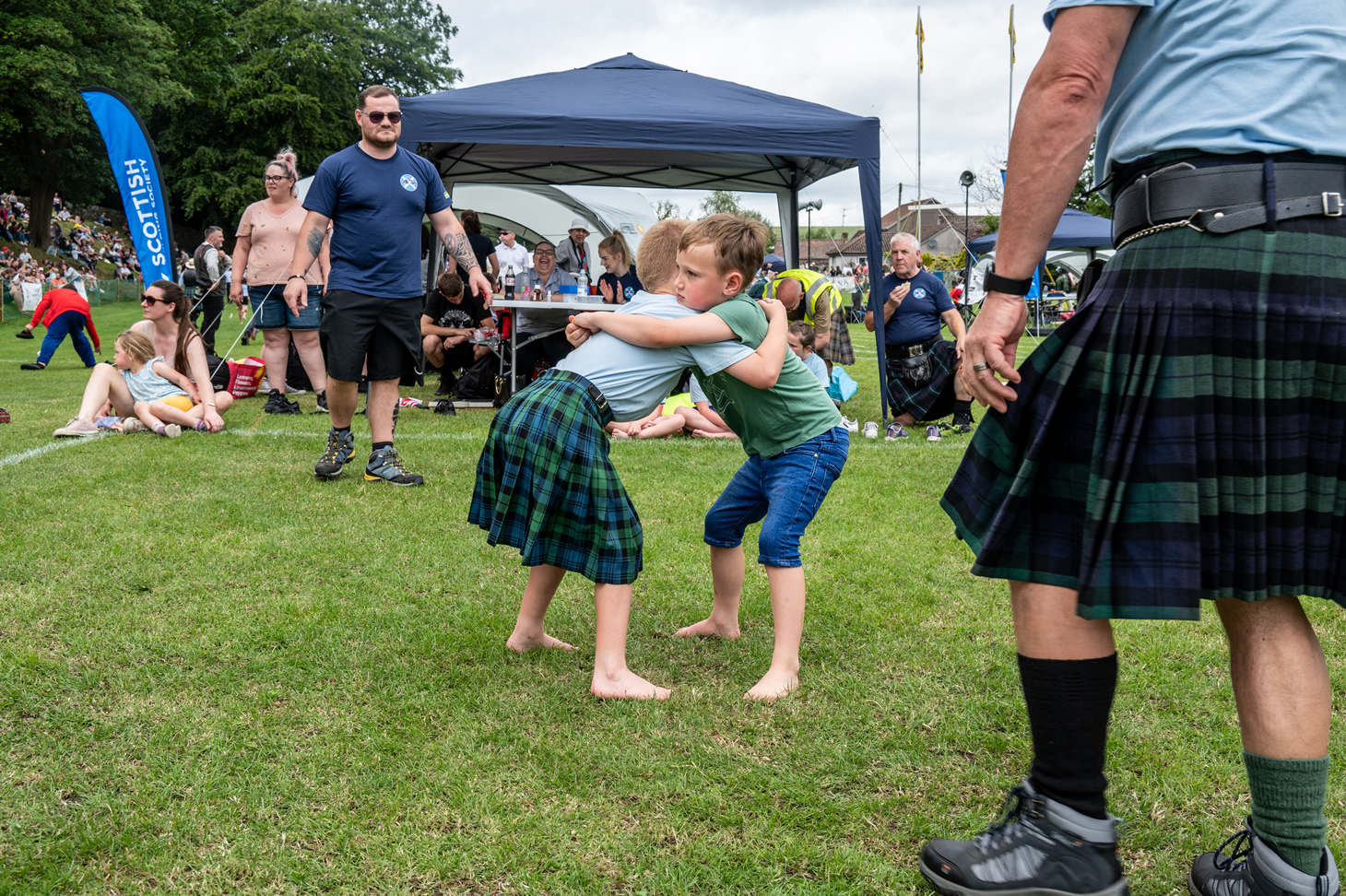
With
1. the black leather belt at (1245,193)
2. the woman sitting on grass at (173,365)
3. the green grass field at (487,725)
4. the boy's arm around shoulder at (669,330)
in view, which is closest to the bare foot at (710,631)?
the green grass field at (487,725)

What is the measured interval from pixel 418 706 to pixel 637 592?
1.25 m

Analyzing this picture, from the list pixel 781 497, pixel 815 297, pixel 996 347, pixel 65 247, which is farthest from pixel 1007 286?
pixel 65 247

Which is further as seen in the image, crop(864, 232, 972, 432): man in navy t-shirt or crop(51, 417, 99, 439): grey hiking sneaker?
crop(864, 232, 972, 432): man in navy t-shirt

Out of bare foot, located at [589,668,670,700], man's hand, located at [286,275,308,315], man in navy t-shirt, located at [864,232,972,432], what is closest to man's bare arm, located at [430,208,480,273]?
man's hand, located at [286,275,308,315]

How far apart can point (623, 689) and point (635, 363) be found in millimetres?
922

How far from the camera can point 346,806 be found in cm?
211

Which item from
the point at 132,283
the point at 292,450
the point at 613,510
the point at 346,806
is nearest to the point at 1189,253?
the point at 613,510

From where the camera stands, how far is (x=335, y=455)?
18.3 ft

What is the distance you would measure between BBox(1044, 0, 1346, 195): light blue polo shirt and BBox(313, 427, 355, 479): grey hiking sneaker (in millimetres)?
4722

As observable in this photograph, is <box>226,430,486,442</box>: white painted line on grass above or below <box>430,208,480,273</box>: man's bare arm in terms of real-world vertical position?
below

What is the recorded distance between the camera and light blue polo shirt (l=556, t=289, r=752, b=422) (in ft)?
9.07

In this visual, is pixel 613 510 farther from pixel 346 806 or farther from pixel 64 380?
pixel 64 380

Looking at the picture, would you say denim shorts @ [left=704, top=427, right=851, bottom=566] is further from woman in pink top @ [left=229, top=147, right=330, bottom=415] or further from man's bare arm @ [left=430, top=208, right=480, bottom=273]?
woman in pink top @ [left=229, top=147, right=330, bottom=415]

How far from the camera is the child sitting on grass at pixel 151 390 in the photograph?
276 inches
